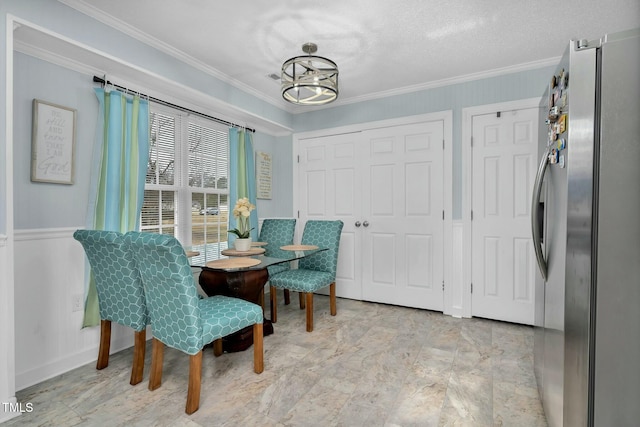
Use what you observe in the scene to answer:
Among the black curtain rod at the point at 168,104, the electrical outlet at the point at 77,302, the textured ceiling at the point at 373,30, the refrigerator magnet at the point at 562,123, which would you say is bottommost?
the electrical outlet at the point at 77,302

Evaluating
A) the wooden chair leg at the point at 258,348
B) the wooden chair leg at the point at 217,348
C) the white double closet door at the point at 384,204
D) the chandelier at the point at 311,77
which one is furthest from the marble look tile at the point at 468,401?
the chandelier at the point at 311,77

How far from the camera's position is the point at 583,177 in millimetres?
1133

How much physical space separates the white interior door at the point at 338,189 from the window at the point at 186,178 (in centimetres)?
107

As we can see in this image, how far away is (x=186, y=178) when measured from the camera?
10.0ft

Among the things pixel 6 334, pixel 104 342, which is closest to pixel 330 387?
pixel 104 342

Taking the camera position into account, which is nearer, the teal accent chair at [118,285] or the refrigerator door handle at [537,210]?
the refrigerator door handle at [537,210]

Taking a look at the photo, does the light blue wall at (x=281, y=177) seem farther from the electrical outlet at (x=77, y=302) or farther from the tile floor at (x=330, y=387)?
the electrical outlet at (x=77, y=302)

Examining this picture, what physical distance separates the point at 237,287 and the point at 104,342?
0.94 m

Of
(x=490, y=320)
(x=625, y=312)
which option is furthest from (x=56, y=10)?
(x=490, y=320)

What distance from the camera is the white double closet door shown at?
338 cm

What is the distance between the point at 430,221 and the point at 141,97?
9.63ft

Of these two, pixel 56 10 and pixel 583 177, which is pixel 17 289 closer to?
pixel 56 10

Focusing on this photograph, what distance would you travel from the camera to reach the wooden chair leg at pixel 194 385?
1704mm

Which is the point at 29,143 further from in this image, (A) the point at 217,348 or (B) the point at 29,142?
(A) the point at 217,348
